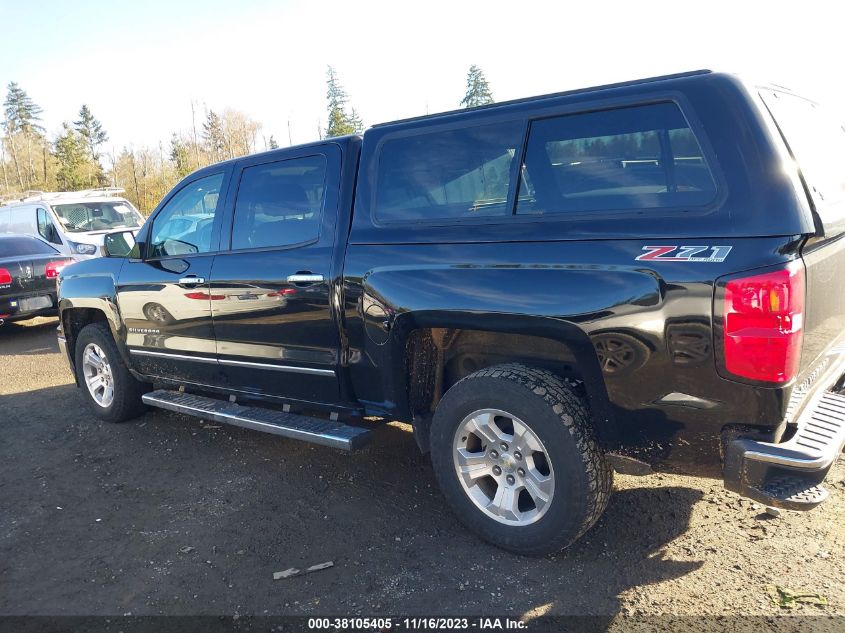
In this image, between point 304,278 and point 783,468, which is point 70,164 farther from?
point 783,468

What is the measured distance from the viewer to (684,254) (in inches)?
95.3

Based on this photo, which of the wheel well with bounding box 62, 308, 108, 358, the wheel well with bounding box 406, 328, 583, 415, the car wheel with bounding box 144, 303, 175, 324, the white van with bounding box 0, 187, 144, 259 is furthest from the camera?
the white van with bounding box 0, 187, 144, 259

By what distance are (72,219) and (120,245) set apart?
33.4 feet

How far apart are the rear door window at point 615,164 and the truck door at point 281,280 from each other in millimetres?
1267

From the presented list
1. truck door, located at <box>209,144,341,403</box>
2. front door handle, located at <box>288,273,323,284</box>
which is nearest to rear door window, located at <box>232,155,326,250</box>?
truck door, located at <box>209,144,341,403</box>

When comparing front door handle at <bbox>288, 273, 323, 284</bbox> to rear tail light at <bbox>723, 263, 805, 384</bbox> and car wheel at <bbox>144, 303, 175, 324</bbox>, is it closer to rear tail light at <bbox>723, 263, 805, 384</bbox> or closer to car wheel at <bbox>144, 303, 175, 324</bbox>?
car wheel at <bbox>144, 303, 175, 324</bbox>

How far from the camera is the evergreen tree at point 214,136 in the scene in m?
52.8

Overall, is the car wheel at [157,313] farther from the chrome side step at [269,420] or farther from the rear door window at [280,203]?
the rear door window at [280,203]

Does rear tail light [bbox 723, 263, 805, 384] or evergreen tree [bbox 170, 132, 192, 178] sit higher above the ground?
evergreen tree [bbox 170, 132, 192, 178]

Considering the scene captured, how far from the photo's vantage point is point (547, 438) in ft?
9.14

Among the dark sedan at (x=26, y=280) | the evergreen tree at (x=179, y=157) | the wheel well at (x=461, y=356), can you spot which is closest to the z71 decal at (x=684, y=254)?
the wheel well at (x=461, y=356)

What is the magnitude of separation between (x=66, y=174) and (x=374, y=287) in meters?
53.5

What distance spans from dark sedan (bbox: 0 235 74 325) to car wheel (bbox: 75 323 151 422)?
12.9ft

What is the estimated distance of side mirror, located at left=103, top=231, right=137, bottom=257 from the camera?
4.95 metres
